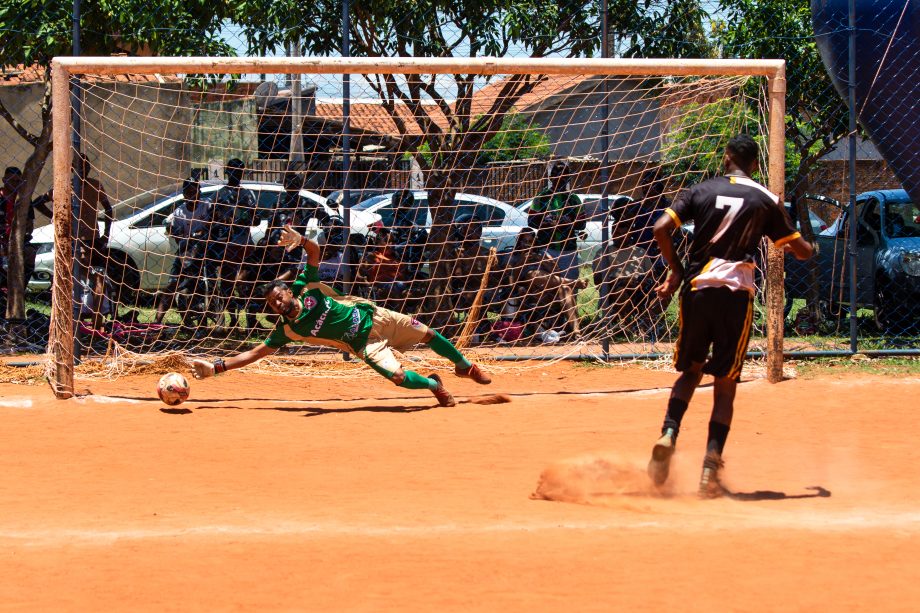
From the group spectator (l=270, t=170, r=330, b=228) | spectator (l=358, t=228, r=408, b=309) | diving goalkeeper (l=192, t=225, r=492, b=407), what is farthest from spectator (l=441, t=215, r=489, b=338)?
diving goalkeeper (l=192, t=225, r=492, b=407)

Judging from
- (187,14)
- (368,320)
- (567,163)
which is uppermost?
(187,14)

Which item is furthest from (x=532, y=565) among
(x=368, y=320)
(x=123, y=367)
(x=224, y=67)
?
(x=123, y=367)

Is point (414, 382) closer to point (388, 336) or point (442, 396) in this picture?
point (442, 396)

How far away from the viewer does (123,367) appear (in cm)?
1020

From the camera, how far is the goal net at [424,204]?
1062 cm

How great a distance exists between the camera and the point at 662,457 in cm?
590

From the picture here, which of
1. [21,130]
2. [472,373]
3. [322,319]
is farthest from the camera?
[21,130]

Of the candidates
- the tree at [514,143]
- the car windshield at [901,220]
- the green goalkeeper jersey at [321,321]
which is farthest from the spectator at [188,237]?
the car windshield at [901,220]

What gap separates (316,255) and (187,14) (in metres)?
3.63

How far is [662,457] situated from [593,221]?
5.38m

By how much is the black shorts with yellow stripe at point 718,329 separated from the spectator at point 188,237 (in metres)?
6.16

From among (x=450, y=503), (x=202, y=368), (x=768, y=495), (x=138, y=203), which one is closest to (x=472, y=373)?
(x=202, y=368)

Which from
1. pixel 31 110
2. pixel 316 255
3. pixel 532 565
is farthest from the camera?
pixel 31 110

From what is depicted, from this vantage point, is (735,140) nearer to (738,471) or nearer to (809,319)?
(738,471)
